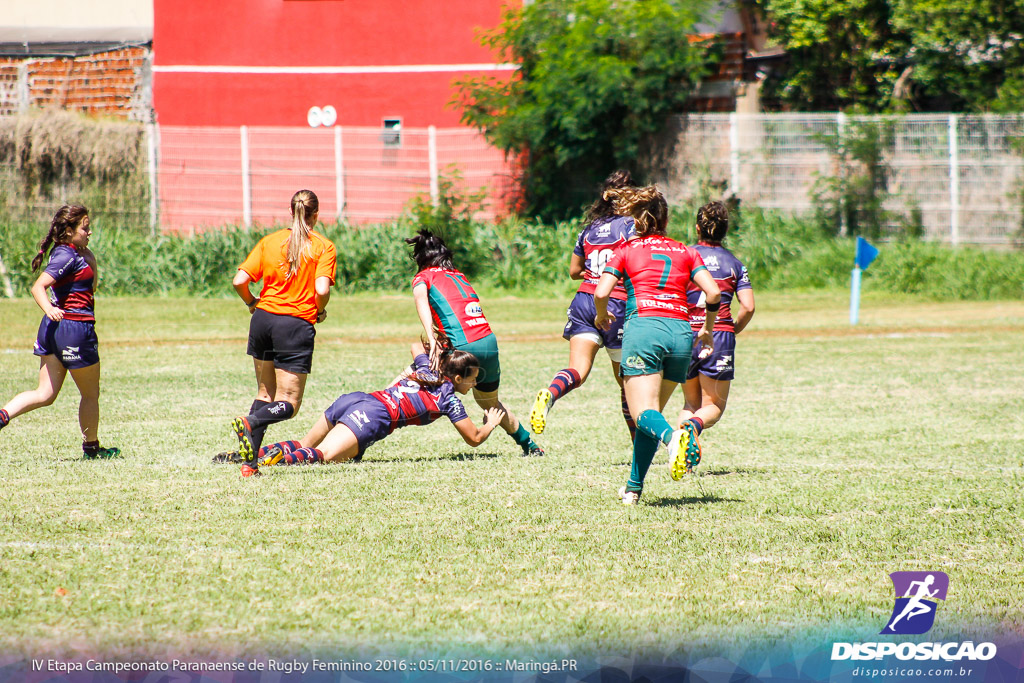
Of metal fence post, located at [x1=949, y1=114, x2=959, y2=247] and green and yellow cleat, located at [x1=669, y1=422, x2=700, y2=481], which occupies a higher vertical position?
metal fence post, located at [x1=949, y1=114, x2=959, y2=247]

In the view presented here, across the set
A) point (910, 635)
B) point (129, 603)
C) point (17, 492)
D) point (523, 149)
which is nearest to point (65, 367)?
point (17, 492)

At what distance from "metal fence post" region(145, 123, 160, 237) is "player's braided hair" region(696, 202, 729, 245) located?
17.5 meters

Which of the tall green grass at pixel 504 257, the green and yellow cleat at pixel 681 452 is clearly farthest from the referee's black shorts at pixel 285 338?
the tall green grass at pixel 504 257

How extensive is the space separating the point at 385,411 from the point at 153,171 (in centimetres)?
1731

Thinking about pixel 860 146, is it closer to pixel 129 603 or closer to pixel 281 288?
pixel 281 288

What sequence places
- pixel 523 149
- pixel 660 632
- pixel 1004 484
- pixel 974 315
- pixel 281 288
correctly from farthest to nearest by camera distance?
pixel 523 149, pixel 974 315, pixel 281 288, pixel 1004 484, pixel 660 632

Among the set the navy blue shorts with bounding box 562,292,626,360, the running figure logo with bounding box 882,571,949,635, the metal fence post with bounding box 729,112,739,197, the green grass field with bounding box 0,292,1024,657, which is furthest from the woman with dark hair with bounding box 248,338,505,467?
the metal fence post with bounding box 729,112,739,197

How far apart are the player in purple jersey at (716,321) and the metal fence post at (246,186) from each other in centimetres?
1701

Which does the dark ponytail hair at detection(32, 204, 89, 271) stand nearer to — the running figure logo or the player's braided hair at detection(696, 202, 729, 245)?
the player's braided hair at detection(696, 202, 729, 245)

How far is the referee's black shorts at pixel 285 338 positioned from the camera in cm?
768

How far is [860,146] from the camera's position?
2312cm

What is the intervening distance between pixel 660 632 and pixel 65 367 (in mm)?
5379

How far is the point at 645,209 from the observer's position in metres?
6.57

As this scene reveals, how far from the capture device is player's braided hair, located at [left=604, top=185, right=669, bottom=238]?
654 cm
